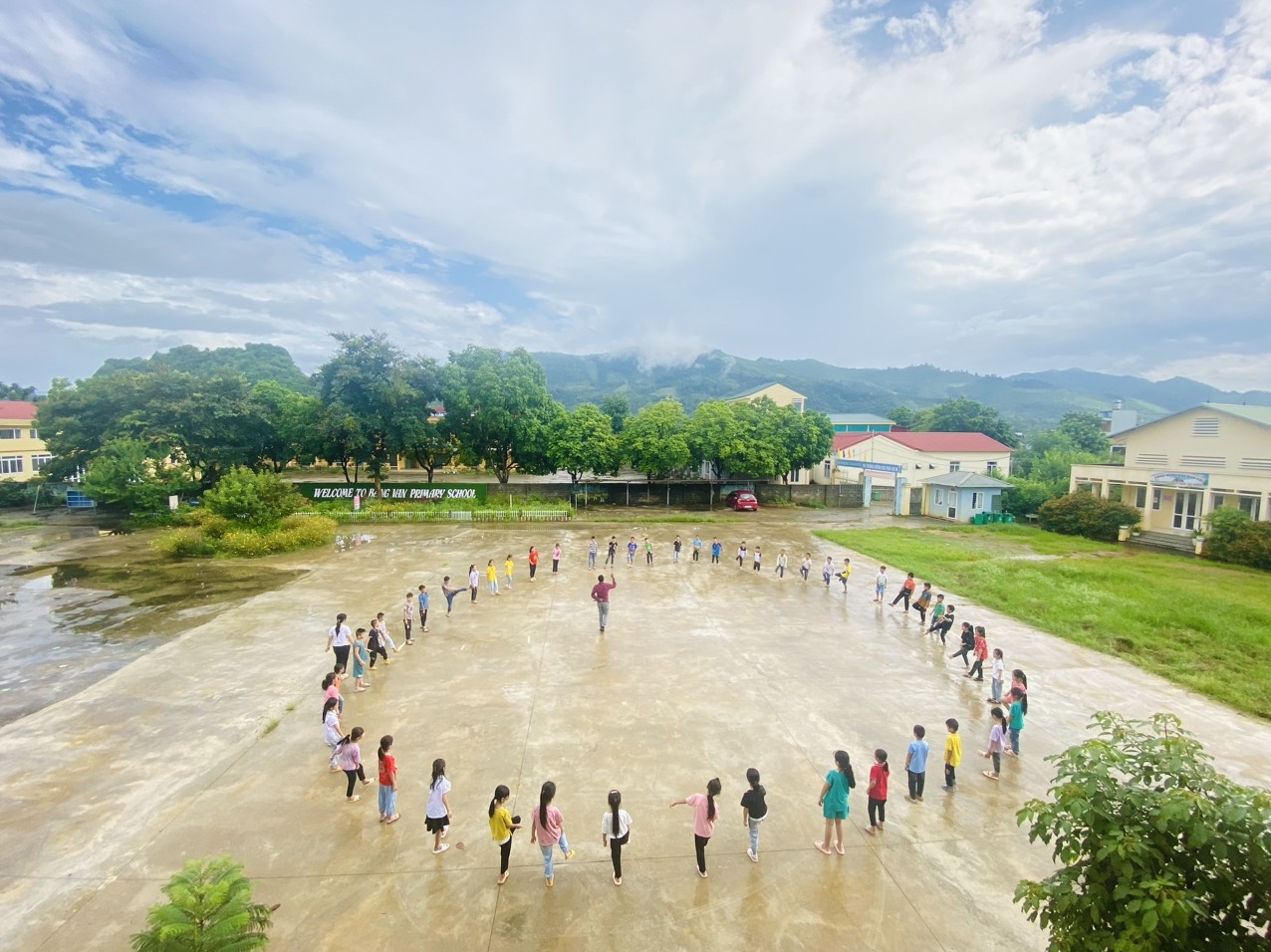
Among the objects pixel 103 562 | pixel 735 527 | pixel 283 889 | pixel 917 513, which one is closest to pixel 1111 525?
pixel 917 513

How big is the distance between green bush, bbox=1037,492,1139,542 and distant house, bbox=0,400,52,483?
6006 centimetres

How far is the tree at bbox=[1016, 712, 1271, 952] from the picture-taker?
2891mm

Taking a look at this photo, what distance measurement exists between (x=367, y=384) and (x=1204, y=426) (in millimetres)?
38106

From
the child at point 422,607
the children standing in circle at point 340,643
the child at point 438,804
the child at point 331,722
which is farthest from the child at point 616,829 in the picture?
the child at point 422,607

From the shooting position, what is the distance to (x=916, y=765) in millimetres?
7215

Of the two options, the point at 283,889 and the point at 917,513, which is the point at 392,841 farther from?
the point at 917,513

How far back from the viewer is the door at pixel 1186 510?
25.3 m

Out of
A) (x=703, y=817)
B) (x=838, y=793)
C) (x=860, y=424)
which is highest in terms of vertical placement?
(x=860, y=424)

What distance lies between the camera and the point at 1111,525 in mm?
26266

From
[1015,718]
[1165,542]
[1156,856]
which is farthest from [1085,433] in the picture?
[1156,856]

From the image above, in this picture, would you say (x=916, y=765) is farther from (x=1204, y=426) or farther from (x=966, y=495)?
(x=966, y=495)

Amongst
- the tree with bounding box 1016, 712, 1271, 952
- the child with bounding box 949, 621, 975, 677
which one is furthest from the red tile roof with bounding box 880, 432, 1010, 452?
the tree with bounding box 1016, 712, 1271, 952

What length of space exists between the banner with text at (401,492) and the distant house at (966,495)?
84.0 feet

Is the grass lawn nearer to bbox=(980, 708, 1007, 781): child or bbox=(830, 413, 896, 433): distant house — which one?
bbox=(980, 708, 1007, 781): child
